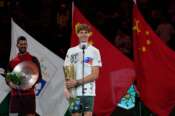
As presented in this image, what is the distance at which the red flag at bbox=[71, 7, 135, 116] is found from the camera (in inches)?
485

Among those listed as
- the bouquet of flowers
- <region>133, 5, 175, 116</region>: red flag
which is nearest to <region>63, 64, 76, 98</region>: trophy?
the bouquet of flowers

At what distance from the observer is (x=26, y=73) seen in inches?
469

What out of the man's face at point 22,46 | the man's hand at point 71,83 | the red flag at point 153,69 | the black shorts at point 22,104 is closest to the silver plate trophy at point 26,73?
the black shorts at point 22,104

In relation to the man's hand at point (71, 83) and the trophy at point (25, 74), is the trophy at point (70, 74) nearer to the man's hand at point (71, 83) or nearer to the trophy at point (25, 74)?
the man's hand at point (71, 83)

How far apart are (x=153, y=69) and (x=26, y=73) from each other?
2304 millimetres

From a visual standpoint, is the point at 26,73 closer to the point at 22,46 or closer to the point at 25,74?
the point at 25,74

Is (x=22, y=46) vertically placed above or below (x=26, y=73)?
above

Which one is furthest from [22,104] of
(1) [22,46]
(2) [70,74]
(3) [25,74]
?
(2) [70,74]

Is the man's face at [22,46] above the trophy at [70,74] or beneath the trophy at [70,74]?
above

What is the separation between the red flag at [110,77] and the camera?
40.4ft

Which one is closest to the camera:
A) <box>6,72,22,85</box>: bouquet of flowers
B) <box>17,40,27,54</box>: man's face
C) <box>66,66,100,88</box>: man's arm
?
<box>66,66,100,88</box>: man's arm

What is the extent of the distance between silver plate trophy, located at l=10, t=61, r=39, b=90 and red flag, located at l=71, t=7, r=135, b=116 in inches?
39.6

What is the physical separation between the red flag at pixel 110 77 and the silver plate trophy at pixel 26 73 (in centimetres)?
101

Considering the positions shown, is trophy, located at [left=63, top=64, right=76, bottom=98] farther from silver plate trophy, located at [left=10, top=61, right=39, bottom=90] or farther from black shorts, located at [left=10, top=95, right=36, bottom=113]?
black shorts, located at [left=10, top=95, right=36, bottom=113]
